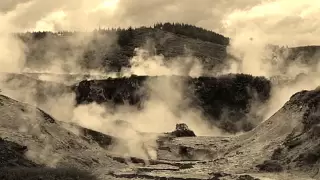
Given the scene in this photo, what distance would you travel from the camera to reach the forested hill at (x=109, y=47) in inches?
3907

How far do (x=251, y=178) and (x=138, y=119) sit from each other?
32428 mm

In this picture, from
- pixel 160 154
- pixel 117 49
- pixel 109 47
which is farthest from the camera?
pixel 109 47

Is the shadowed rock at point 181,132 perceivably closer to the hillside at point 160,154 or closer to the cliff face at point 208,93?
the hillside at point 160,154

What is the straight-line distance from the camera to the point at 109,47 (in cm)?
11100

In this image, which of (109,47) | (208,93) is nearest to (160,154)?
(208,93)

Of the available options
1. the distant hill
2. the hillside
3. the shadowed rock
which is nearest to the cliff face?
the shadowed rock

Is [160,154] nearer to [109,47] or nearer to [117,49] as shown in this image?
[117,49]

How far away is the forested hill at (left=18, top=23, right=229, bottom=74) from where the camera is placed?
99.2m

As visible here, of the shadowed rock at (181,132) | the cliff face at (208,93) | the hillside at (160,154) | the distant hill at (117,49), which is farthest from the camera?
the distant hill at (117,49)

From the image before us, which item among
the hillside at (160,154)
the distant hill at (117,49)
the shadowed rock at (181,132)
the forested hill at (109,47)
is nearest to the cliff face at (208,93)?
the shadowed rock at (181,132)

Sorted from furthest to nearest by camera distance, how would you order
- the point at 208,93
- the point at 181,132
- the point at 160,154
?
1. the point at 208,93
2. the point at 181,132
3. the point at 160,154

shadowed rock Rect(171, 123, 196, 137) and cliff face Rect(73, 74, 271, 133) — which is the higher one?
cliff face Rect(73, 74, 271, 133)

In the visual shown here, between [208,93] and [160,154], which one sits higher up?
[208,93]

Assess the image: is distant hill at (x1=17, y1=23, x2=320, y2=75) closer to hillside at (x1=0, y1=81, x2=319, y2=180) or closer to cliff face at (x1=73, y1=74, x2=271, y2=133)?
cliff face at (x1=73, y1=74, x2=271, y2=133)
